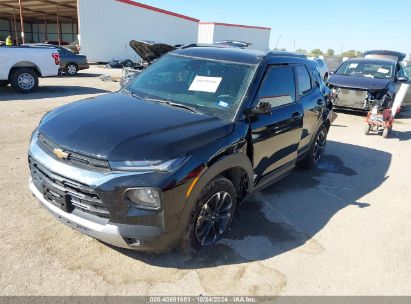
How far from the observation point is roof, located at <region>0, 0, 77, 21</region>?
1099 inches

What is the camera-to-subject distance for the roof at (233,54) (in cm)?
404

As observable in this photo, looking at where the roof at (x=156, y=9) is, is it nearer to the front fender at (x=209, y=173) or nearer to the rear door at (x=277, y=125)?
the rear door at (x=277, y=125)

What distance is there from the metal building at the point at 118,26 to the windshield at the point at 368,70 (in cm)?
1909

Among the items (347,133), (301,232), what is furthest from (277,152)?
(347,133)

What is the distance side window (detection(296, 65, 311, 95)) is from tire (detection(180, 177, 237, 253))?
2.12 meters

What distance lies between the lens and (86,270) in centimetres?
303

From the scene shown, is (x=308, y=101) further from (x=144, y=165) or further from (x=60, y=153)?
(x=60, y=153)

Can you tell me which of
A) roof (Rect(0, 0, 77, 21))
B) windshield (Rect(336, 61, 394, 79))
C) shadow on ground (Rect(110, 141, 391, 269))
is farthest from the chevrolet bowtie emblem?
roof (Rect(0, 0, 77, 21))

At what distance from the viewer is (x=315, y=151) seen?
5973mm

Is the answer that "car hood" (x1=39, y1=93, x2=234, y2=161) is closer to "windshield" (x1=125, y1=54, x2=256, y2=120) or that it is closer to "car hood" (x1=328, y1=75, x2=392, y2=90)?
"windshield" (x1=125, y1=54, x2=256, y2=120)

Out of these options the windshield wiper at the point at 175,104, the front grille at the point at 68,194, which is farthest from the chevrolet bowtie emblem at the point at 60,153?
the windshield wiper at the point at 175,104

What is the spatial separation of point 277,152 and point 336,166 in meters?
2.65

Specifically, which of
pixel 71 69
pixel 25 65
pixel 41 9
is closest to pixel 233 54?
pixel 25 65

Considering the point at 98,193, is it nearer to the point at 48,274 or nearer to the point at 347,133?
the point at 48,274
